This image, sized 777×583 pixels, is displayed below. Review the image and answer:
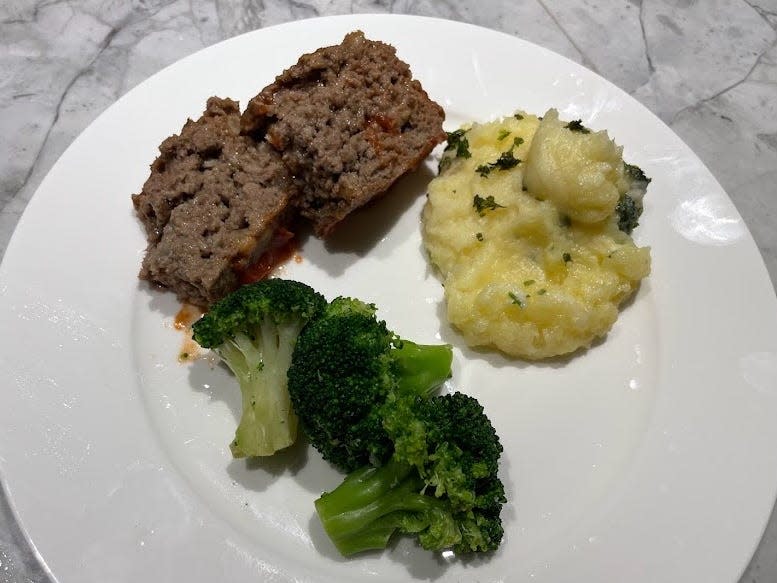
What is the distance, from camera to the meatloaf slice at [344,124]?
431 cm

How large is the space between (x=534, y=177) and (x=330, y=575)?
2713 mm

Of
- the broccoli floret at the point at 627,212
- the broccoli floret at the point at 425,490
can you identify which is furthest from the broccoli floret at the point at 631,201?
the broccoli floret at the point at 425,490

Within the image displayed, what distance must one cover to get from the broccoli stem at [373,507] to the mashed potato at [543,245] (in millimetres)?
1137

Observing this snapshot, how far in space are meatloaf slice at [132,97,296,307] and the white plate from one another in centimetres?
26

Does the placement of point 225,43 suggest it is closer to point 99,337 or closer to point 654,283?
point 99,337

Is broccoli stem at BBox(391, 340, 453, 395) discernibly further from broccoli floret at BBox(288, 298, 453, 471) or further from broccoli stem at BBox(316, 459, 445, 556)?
broccoli stem at BBox(316, 459, 445, 556)

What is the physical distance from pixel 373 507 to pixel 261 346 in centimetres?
115

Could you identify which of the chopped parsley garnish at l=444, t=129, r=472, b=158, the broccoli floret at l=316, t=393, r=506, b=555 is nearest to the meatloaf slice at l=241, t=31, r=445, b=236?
the chopped parsley garnish at l=444, t=129, r=472, b=158

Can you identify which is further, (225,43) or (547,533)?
(225,43)

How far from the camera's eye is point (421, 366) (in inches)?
147

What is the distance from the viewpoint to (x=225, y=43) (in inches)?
208

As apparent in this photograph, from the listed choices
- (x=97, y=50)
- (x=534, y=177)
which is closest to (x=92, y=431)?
(x=534, y=177)

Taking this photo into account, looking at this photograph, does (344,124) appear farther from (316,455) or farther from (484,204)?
(316,455)

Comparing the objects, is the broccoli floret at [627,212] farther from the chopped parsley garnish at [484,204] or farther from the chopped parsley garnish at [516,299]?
the chopped parsley garnish at [516,299]
